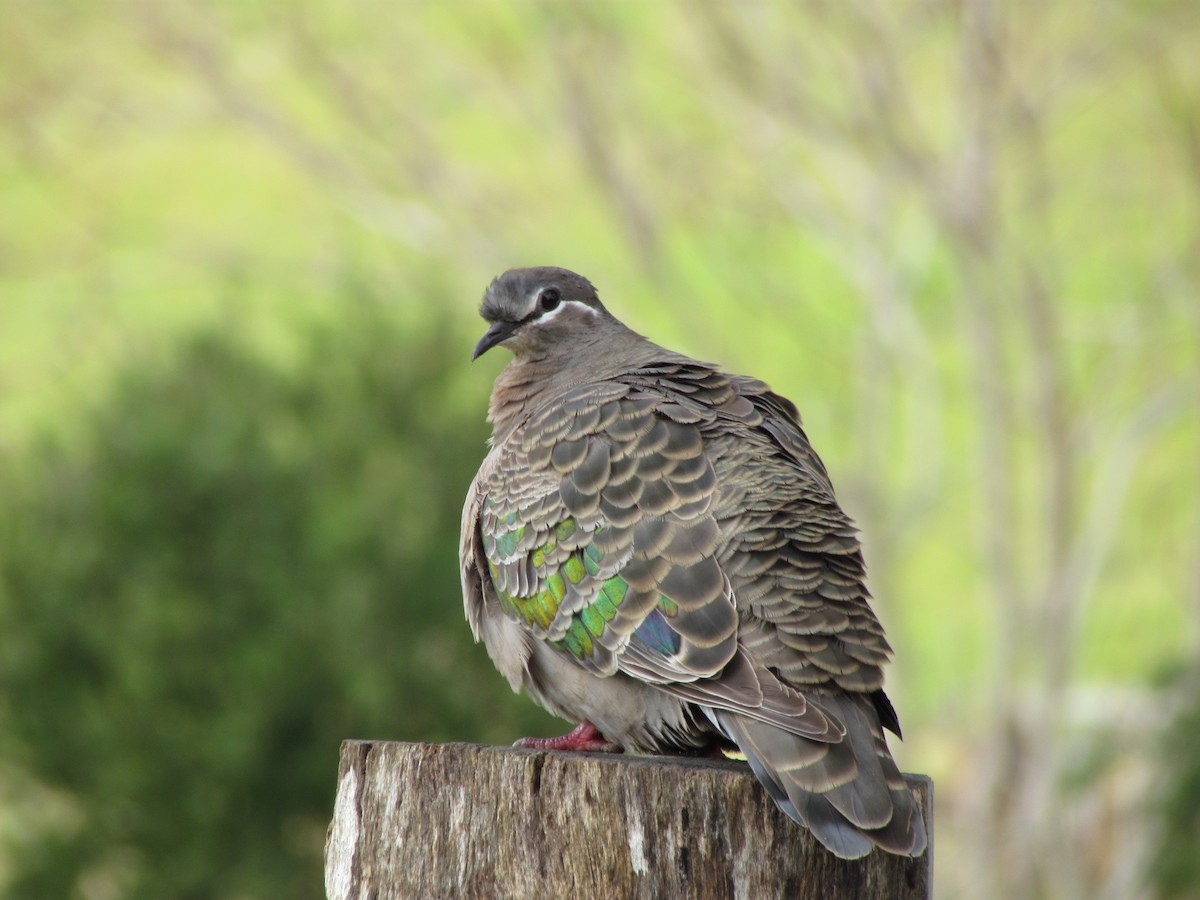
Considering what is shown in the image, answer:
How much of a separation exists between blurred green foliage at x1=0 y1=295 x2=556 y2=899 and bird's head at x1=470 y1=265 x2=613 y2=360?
4.30m

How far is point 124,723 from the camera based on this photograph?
348 inches

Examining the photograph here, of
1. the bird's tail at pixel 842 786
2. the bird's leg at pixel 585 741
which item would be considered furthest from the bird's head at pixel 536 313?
the bird's tail at pixel 842 786

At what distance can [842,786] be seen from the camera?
3301mm

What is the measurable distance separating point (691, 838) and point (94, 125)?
1342cm

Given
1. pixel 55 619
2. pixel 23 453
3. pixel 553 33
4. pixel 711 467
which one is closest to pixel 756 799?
pixel 711 467

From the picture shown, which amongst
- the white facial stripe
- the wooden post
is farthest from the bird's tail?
the white facial stripe

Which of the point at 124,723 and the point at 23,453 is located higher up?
the point at 23,453

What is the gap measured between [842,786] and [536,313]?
254 centimetres

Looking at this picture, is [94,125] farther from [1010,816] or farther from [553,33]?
[1010,816]

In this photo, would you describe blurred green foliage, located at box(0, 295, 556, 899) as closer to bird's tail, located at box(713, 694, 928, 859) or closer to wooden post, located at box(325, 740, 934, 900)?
wooden post, located at box(325, 740, 934, 900)

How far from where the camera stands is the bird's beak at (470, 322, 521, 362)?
5.17 meters

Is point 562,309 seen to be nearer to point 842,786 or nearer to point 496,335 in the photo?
point 496,335

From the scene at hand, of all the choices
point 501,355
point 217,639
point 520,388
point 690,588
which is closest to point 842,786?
point 690,588

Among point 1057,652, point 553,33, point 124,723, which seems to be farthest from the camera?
point 553,33
